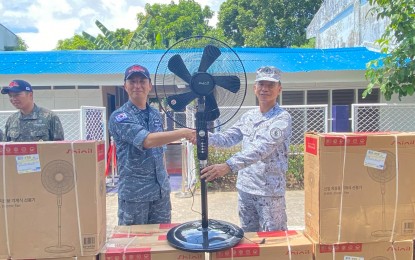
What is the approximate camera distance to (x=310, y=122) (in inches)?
259

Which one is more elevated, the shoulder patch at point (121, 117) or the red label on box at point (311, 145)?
the shoulder patch at point (121, 117)

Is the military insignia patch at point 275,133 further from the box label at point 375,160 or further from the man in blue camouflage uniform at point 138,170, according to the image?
the man in blue camouflage uniform at point 138,170

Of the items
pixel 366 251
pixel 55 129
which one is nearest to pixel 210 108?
pixel 366 251

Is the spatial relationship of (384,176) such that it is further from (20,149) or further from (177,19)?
(177,19)

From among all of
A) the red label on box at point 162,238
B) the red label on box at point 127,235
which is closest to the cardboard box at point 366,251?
the red label on box at point 162,238

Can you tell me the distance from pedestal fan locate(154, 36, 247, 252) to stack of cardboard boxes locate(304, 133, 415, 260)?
472 mm

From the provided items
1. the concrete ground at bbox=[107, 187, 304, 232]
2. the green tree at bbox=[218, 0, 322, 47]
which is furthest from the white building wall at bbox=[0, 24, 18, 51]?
the concrete ground at bbox=[107, 187, 304, 232]

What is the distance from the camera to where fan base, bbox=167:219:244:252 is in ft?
5.83

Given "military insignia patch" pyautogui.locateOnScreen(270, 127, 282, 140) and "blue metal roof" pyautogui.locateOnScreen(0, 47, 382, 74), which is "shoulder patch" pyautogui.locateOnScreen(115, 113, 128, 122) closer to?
"military insignia patch" pyautogui.locateOnScreen(270, 127, 282, 140)

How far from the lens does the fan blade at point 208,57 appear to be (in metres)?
2.04

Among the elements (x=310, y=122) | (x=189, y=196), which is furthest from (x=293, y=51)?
(x=189, y=196)

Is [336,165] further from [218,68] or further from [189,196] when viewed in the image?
[189,196]

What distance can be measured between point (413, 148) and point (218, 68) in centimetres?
111

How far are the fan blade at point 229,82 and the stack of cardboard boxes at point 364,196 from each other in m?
0.56
